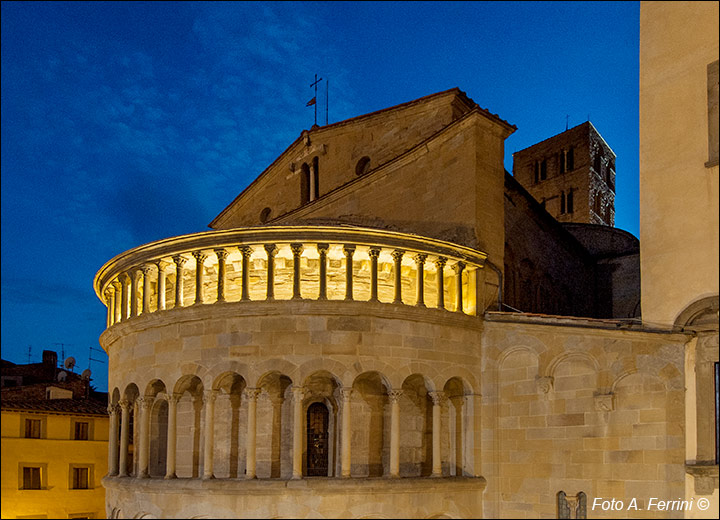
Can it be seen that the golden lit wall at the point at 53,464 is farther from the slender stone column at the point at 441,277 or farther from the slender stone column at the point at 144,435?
the slender stone column at the point at 441,277

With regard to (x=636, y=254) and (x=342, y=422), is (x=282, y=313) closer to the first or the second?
(x=342, y=422)

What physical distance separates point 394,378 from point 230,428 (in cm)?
376

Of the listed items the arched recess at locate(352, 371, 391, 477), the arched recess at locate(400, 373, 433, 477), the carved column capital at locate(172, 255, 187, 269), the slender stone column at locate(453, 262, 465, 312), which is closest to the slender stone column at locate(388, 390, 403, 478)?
the arched recess at locate(352, 371, 391, 477)

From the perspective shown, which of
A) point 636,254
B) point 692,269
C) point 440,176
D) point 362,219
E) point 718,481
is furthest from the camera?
point 636,254

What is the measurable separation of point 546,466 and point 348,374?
4427 mm

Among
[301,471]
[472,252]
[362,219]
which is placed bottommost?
[301,471]

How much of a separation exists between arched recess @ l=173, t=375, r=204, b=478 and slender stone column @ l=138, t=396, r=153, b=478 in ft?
2.08

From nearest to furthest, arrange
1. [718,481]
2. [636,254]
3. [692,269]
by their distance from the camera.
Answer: [718,481]
[692,269]
[636,254]

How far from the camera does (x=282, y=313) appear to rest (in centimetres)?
1569

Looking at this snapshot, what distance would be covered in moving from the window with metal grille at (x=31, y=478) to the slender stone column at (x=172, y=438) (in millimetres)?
13514

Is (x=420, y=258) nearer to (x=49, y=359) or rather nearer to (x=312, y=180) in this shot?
(x=312, y=180)

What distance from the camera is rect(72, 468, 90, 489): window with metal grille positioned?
28.8 meters

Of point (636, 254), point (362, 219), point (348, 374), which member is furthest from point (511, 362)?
point (636, 254)

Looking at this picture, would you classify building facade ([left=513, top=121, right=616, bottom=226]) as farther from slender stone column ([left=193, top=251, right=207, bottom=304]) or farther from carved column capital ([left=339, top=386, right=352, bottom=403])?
slender stone column ([left=193, top=251, right=207, bottom=304])
